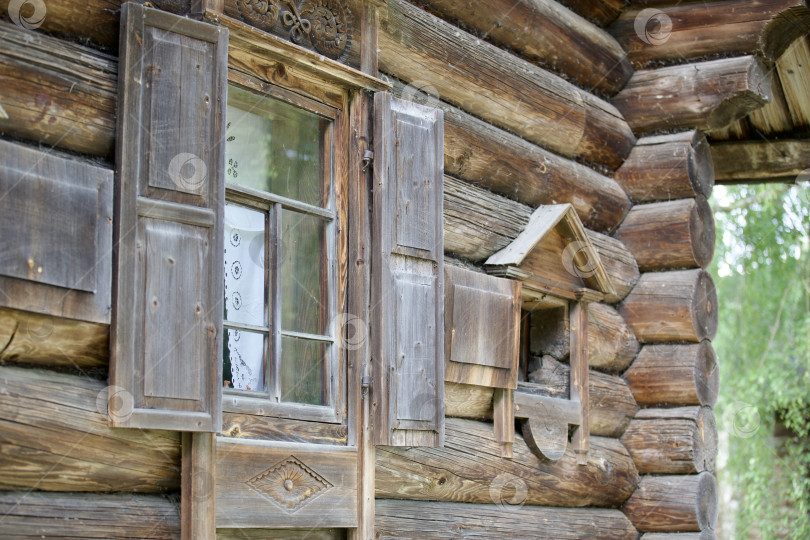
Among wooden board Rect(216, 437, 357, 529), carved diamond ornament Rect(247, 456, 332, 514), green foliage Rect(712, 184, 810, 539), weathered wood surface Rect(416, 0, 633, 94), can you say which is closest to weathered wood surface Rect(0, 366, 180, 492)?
wooden board Rect(216, 437, 357, 529)

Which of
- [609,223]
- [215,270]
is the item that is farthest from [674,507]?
[215,270]

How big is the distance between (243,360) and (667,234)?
3341 mm

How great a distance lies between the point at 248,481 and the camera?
344 centimetres

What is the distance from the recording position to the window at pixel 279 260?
3711 mm

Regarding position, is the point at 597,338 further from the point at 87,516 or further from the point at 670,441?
the point at 87,516

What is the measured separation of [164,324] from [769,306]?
9.10m

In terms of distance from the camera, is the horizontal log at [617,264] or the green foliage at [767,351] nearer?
the horizontal log at [617,264]

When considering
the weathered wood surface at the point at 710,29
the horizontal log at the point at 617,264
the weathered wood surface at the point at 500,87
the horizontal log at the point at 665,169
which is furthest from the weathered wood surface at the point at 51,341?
the weathered wood surface at the point at 710,29

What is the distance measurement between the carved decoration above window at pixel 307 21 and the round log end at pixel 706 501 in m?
3.32

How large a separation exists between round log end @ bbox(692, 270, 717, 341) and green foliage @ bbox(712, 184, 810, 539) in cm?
426

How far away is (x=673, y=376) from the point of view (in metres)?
5.94

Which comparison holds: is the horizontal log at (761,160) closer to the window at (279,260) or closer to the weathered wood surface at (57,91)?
the window at (279,260)

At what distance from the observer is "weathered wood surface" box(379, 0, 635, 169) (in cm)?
451

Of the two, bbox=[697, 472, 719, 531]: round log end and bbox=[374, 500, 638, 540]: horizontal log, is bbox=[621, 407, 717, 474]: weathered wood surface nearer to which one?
bbox=[697, 472, 719, 531]: round log end
